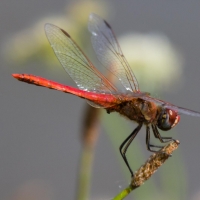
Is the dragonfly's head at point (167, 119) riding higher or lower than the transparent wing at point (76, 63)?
lower

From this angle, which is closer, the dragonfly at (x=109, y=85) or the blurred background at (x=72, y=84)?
the dragonfly at (x=109, y=85)

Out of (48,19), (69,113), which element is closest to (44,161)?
(69,113)

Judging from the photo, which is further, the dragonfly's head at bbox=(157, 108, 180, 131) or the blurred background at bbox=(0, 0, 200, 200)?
the blurred background at bbox=(0, 0, 200, 200)

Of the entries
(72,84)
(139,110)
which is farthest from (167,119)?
(72,84)

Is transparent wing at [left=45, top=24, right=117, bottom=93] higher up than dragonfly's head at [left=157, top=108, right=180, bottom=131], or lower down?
higher up

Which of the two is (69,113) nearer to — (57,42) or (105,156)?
(105,156)

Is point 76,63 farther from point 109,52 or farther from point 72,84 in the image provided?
point 72,84
